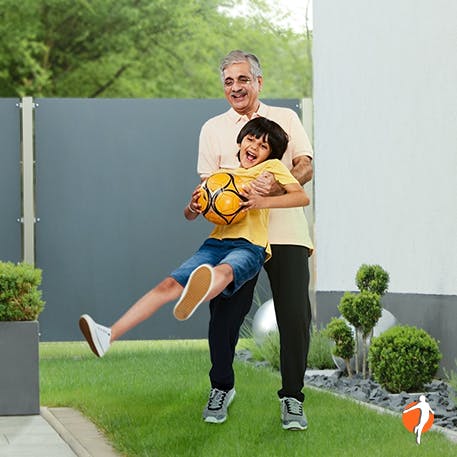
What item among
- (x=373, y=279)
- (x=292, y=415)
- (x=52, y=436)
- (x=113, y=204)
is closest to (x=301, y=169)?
(x=292, y=415)

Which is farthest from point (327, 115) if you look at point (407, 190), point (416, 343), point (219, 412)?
point (219, 412)

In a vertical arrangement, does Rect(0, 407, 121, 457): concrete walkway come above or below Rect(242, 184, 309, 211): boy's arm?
below

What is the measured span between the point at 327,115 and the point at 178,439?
509cm

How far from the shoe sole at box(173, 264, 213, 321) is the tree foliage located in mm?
20073

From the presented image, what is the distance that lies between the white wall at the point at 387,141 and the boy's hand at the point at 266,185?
2.85 m

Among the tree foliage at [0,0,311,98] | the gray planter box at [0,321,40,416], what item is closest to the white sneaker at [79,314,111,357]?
the gray planter box at [0,321,40,416]

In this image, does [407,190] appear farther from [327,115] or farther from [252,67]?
[252,67]

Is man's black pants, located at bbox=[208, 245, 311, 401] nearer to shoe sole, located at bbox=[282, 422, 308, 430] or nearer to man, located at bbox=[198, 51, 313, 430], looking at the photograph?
man, located at bbox=[198, 51, 313, 430]

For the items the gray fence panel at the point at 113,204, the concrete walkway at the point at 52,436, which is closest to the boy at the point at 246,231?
the concrete walkway at the point at 52,436

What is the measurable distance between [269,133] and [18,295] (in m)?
2.08

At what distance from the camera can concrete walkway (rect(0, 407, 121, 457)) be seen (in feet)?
17.6

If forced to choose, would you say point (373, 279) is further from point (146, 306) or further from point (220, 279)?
point (146, 306)

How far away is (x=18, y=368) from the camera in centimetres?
646

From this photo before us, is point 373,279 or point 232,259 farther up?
point 232,259
